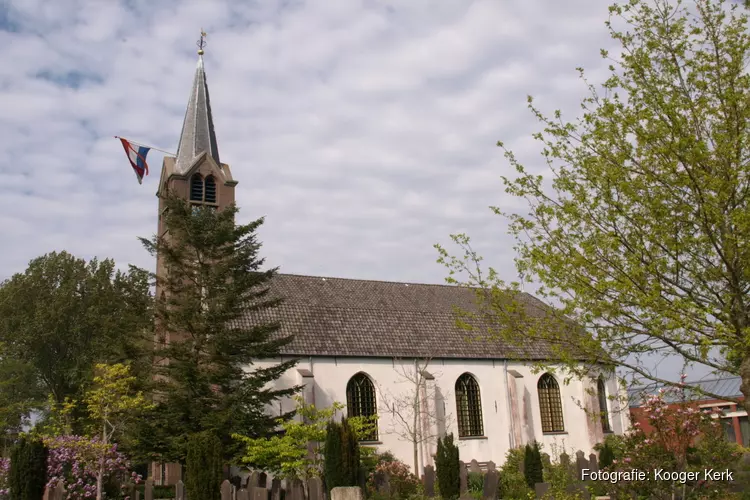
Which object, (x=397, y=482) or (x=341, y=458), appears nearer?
(x=341, y=458)

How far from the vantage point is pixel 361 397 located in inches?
1235

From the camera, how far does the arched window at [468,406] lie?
1307 inches

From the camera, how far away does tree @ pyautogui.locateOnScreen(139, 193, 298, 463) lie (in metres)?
22.4

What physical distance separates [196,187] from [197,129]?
12.1ft

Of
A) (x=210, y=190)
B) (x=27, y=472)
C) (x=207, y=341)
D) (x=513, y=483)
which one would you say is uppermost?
(x=210, y=190)

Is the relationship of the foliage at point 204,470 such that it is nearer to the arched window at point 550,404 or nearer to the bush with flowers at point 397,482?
the bush with flowers at point 397,482

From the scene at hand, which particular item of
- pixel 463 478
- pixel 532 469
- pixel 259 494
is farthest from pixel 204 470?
pixel 532 469

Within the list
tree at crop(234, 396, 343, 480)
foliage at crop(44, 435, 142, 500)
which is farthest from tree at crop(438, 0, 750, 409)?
foliage at crop(44, 435, 142, 500)

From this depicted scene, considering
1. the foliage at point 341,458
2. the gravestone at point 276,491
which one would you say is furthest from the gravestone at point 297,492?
the foliage at point 341,458

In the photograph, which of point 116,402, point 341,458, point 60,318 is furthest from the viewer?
point 60,318

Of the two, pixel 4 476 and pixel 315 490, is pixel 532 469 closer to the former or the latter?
pixel 315 490

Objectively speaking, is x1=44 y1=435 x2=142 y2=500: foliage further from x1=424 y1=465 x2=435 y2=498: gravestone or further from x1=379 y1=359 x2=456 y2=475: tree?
x1=379 y1=359 x2=456 y2=475: tree

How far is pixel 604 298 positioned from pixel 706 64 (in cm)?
409

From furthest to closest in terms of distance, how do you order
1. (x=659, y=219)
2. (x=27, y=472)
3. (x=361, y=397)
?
1. (x=361, y=397)
2. (x=27, y=472)
3. (x=659, y=219)
